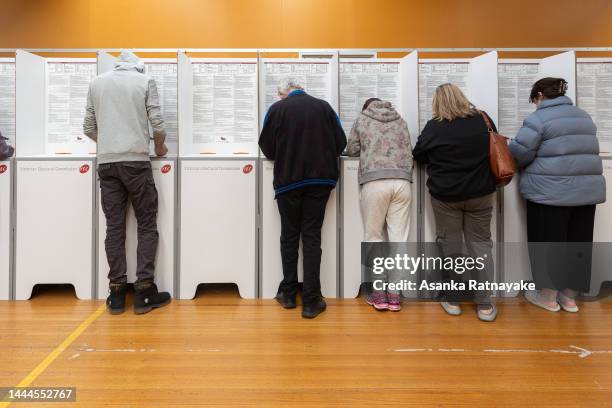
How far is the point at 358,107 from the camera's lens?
10.4 ft

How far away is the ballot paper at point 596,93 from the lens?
10.3 ft

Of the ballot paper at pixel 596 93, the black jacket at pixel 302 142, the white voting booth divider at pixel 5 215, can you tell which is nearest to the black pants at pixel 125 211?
the white voting booth divider at pixel 5 215

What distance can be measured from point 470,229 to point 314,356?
129 cm

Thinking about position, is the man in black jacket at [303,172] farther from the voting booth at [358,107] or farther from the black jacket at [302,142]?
the voting booth at [358,107]

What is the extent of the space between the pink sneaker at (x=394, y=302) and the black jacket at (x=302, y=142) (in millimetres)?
830

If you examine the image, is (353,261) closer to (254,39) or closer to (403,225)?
(403,225)

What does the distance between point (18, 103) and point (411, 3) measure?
4.04 m

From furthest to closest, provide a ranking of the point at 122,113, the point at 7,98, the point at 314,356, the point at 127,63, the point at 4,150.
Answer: the point at 7,98, the point at 4,150, the point at 127,63, the point at 122,113, the point at 314,356

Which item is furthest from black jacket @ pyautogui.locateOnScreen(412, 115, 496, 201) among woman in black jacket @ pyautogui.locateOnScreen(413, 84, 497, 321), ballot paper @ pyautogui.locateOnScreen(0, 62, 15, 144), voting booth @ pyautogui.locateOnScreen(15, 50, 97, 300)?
ballot paper @ pyautogui.locateOnScreen(0, 62, 15, 144)

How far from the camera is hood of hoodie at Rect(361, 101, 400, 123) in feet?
8.60

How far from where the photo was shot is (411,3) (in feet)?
15.3

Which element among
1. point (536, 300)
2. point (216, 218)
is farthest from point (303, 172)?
point (536, 300)

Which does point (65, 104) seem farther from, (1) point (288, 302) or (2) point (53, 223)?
(1) point (288, 302)

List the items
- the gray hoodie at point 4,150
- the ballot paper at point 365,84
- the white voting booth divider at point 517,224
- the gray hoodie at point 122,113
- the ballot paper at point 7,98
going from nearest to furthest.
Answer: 1. the gray hoodie at point 122,113
2. the gray hoodie at point 4,150
3. the white voting booth divider at point 517,224
4. the ballot paper at point 7,98
5. the ballot paper at point 365,84
